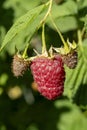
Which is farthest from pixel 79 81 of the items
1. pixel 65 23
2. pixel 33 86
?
pixel 33 86

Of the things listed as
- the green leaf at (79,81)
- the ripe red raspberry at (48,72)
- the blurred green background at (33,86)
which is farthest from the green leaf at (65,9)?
the ripe red raspberry at (48,72)

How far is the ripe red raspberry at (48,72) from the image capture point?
9.09ft

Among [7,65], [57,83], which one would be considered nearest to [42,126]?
[7,65]

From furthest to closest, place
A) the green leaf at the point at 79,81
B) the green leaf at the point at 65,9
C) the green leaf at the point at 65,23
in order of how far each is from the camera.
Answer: the green leaf at the point at 65,23 → the green leaf at the point at 65,9 → the green leaf at the point at 79,81

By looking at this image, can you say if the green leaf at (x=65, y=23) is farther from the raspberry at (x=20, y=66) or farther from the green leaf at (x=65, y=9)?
the raspberry at (x=20, y=66)

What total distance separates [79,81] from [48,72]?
63cm

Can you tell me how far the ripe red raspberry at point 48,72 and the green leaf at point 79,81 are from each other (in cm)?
54

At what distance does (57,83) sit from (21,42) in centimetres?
91

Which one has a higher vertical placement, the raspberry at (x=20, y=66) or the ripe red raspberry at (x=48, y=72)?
the raspberry at (x=20, y=66)

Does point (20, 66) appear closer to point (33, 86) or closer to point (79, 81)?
point (79, 81)

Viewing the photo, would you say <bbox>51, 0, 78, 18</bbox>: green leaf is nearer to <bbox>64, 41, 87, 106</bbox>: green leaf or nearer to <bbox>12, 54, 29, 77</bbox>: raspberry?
<bbox>64, 41, 87, 106</bbox>: green leaf

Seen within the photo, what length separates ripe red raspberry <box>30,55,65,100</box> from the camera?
9.09ft

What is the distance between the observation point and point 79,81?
11.0ft

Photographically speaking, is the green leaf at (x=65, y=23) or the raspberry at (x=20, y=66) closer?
the raspberry at (x=20, y=66)
